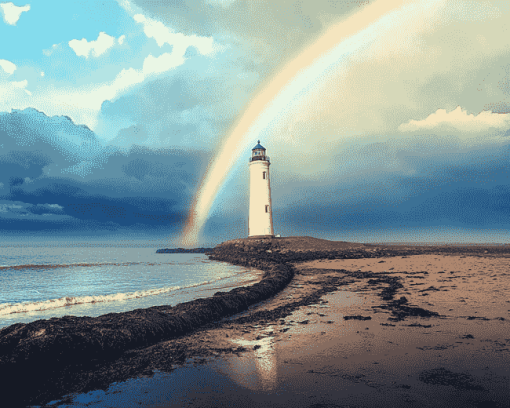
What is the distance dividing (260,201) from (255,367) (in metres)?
39.3

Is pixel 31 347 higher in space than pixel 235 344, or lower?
higher

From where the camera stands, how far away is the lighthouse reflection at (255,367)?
179 inches

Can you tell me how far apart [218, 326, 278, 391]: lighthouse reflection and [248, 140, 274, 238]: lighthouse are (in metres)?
37.8

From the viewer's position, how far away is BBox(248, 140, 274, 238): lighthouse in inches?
1748

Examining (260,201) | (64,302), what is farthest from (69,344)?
(260,201)

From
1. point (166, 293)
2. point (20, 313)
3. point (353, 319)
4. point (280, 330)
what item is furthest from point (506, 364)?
point (20, 313)

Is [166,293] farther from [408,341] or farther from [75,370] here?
[408,341]

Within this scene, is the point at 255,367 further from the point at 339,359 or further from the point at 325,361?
the point at 339,359

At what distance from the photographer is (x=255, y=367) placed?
17.0ft

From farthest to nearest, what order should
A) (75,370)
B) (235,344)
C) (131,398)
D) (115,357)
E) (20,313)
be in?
(20,313)
(235,344)
(115,357)
(75,370)
(131,398)

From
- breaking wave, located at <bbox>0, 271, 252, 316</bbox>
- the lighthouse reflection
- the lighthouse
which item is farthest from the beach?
the lighthouse

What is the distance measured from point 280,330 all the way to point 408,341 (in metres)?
2.81

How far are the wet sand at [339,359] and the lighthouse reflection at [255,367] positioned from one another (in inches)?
0.7

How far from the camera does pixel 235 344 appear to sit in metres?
6.55
